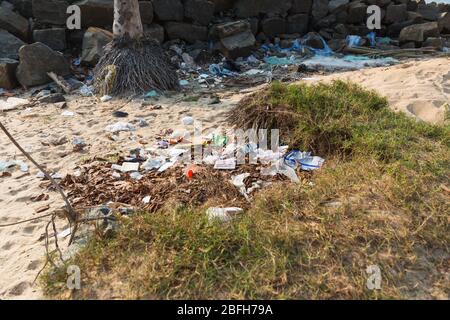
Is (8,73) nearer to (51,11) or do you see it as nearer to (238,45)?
(51,11)

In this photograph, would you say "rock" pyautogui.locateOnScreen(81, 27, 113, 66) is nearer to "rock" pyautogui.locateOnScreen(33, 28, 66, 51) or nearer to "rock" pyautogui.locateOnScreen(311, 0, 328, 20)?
"rock" pyautogui.locateOnScreen(33, 28, 66, 51)

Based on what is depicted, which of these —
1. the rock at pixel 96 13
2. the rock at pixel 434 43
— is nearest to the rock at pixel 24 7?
the rock at pixel 96 13

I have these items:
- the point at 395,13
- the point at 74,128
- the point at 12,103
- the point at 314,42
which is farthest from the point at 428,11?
the point at 12,103

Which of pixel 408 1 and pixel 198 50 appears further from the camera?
pixel 408 1

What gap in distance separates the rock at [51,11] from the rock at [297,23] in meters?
4.04

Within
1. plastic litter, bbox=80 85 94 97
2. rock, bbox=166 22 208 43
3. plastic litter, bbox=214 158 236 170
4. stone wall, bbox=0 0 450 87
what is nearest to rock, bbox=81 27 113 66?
stone wall, bbox=0 0 450 87

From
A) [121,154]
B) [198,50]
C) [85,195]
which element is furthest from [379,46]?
[85,195]

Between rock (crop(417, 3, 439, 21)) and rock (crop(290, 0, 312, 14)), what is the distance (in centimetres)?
245

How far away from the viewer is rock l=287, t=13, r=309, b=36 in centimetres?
842

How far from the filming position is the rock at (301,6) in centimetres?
839

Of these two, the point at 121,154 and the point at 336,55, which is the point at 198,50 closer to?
the point at 336,55

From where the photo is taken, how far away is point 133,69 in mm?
5664
